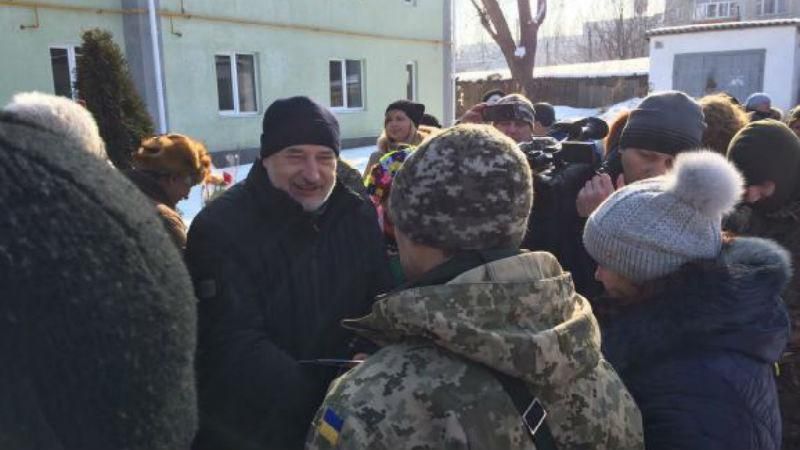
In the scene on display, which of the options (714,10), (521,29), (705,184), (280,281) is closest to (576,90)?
(521,29)

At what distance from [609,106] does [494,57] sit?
51.9 meters

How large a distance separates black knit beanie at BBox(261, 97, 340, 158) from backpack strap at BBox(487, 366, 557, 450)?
4.24 ft

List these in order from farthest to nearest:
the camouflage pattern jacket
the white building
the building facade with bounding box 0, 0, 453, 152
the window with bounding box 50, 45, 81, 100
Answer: the white building < the window with bounding box 50, 45, 81, 100 < the building facade with bounding box 0, 0, 453, 152 < the camouflage pattern jacket

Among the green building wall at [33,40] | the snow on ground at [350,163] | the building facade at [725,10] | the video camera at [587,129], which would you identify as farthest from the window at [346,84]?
the building facade at [725,10]

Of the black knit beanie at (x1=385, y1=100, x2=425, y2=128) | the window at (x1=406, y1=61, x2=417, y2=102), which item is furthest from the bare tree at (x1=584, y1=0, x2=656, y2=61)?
the black knit beanie at (x1=385, y1=100, x2=425, y2=128)

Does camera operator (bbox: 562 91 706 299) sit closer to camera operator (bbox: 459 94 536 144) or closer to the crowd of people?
the crowd of people

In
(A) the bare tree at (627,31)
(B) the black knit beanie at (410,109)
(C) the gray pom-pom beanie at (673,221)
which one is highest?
(A) the bare tree at (627,31)

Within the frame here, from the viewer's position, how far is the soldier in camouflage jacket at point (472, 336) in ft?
3.89

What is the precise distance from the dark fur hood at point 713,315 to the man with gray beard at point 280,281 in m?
0.86

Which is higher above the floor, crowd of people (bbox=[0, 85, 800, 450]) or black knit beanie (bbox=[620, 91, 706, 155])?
black knit beanie (bbox=[620, 91, 706, 155])

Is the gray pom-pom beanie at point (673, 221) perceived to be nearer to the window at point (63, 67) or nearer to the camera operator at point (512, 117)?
the camera operator at point (512, 117)

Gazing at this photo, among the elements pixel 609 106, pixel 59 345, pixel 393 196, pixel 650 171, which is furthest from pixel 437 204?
pixel 609 106

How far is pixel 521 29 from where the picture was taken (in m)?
21.3

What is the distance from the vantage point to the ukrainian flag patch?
120cm
